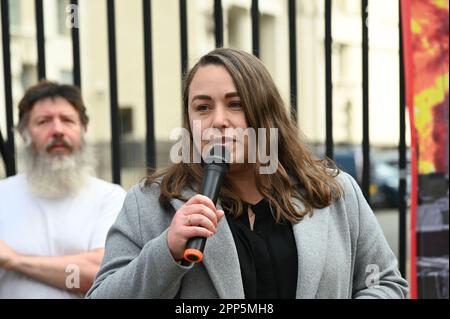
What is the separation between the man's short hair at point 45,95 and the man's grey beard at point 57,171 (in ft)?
0.49

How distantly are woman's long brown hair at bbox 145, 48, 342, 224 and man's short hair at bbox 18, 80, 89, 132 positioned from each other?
1199mm

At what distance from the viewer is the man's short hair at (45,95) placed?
3.01m

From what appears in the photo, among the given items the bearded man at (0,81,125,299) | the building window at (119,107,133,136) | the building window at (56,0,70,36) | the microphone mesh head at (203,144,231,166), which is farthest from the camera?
the building window at (119,107,133,136)

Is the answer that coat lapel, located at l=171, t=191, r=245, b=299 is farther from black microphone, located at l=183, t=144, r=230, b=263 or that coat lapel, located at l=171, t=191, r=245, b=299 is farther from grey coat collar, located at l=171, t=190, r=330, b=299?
black microphone, located at l=183, t=144, r=230, b=263

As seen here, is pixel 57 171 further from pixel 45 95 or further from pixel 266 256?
pixel 266 256

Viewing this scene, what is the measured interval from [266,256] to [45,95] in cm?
164

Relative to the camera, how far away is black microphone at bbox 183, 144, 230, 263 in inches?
57.5

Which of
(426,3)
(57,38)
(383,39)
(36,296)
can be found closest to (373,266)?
(36,296)

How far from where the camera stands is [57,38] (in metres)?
17.4

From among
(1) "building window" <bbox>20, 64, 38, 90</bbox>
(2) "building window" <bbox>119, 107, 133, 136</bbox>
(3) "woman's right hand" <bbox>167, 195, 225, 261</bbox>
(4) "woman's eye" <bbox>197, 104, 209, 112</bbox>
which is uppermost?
(1) "building window" <bbox>20, 64, 38, 90</bbox>

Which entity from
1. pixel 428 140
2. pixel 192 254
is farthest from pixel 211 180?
pixel 428 140

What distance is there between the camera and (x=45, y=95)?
9.93 feet

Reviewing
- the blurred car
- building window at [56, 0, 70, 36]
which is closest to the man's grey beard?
the blurred car
